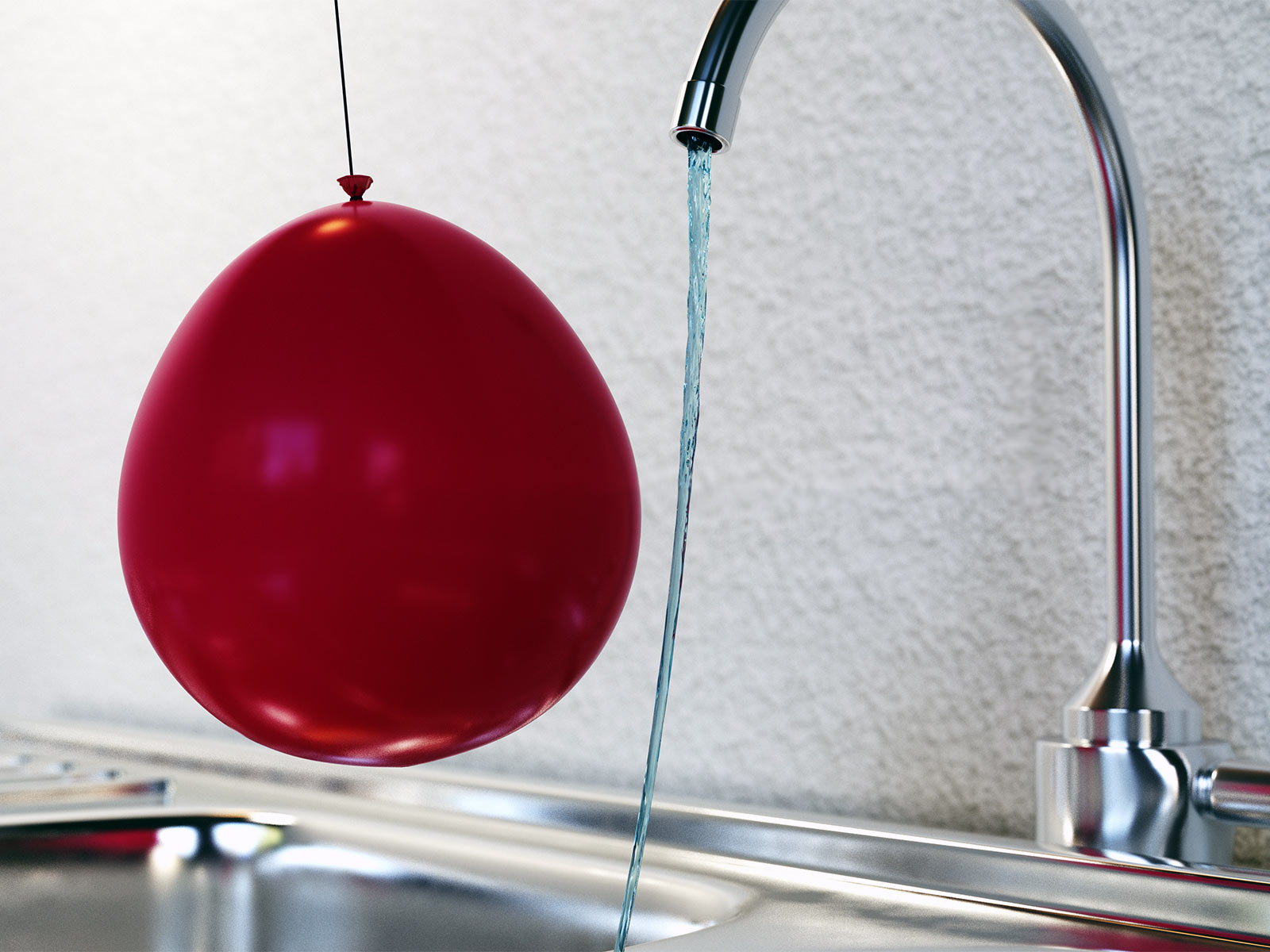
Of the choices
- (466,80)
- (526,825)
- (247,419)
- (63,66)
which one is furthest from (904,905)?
(63,66)

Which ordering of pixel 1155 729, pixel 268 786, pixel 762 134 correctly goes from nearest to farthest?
1. pixel 1155 729
2. pixel 762 134
3. pixel 268 786

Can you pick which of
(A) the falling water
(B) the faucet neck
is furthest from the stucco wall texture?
(A) the falling water

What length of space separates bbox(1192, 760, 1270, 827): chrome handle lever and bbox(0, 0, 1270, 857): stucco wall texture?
2.8 inches

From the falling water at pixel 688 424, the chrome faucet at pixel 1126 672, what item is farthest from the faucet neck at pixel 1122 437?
the falling water at pixel 688 424

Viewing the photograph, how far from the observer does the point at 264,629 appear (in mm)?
273

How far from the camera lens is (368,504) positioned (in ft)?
0.87

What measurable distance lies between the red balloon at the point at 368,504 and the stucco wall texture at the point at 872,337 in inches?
12.8

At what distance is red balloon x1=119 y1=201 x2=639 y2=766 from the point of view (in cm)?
27

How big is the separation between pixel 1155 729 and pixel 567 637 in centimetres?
27

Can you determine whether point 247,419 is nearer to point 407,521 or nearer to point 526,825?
point 407,521

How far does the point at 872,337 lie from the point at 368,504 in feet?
1.32

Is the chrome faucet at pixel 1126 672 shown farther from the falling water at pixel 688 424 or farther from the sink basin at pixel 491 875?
the falling water at pixel 688 424

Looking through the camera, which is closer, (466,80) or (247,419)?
(247,419)

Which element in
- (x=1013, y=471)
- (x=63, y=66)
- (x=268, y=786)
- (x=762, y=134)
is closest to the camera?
(x=1013, y=471)
